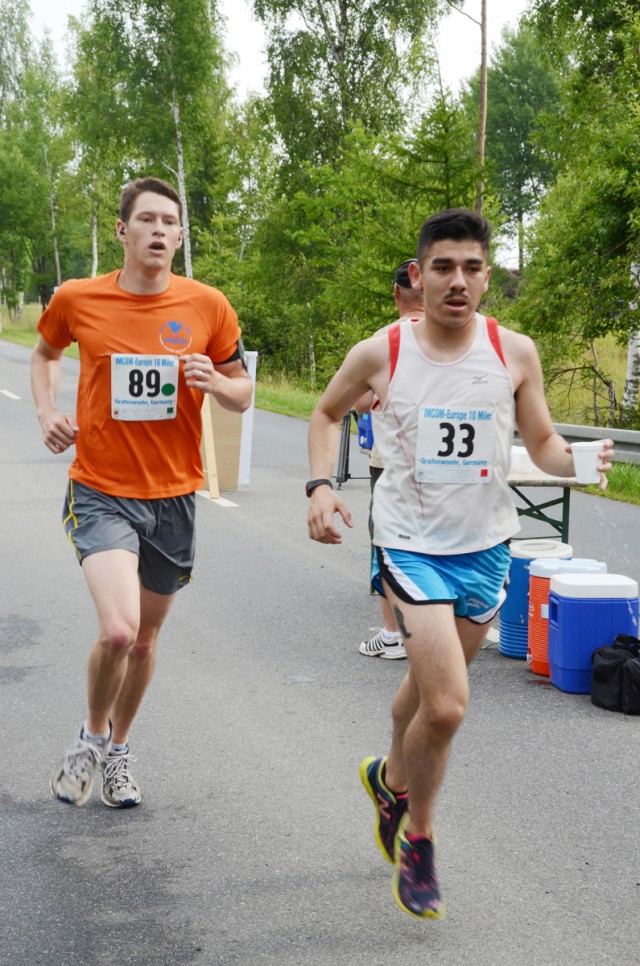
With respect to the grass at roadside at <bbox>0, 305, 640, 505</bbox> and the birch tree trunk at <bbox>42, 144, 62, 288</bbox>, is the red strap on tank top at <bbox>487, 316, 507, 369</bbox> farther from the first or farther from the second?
the birch tree trunk at <bbox>42, 144, 62, 288</bbox>

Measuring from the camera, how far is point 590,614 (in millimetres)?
6172

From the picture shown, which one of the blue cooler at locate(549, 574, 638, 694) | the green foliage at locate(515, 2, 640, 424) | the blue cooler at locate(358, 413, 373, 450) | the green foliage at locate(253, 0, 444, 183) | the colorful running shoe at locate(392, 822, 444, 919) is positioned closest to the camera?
the colorful running shoe at locate(392, 822, 444, 919)

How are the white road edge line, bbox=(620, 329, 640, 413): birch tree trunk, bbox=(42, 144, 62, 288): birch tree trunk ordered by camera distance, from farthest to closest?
bbox=(42, 144, 62, 288): birch tree trunk → bbox=(620, 329, 640, 413): birch tree trunk → the white road edge line

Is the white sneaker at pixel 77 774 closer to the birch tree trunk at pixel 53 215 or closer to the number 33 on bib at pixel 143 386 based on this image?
the number 33 on bib at pixel 143 386

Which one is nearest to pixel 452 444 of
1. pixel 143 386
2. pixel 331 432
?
pixel 331 432

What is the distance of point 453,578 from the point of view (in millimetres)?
3705

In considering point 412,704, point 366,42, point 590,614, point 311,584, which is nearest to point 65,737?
point 412,704

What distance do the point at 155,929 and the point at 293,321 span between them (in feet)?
123

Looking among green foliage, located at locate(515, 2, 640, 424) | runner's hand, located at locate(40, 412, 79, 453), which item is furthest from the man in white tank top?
green foliage, located at locate(515, 2, 640, 424)

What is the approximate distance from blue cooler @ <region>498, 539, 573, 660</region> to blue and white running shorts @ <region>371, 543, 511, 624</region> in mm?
3231

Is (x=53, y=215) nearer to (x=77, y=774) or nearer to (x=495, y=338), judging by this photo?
(x=77, y=774)

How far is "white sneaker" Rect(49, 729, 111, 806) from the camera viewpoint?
172 inches

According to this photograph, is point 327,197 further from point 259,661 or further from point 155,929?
point 155,929

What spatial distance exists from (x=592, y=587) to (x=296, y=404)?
736 inches
